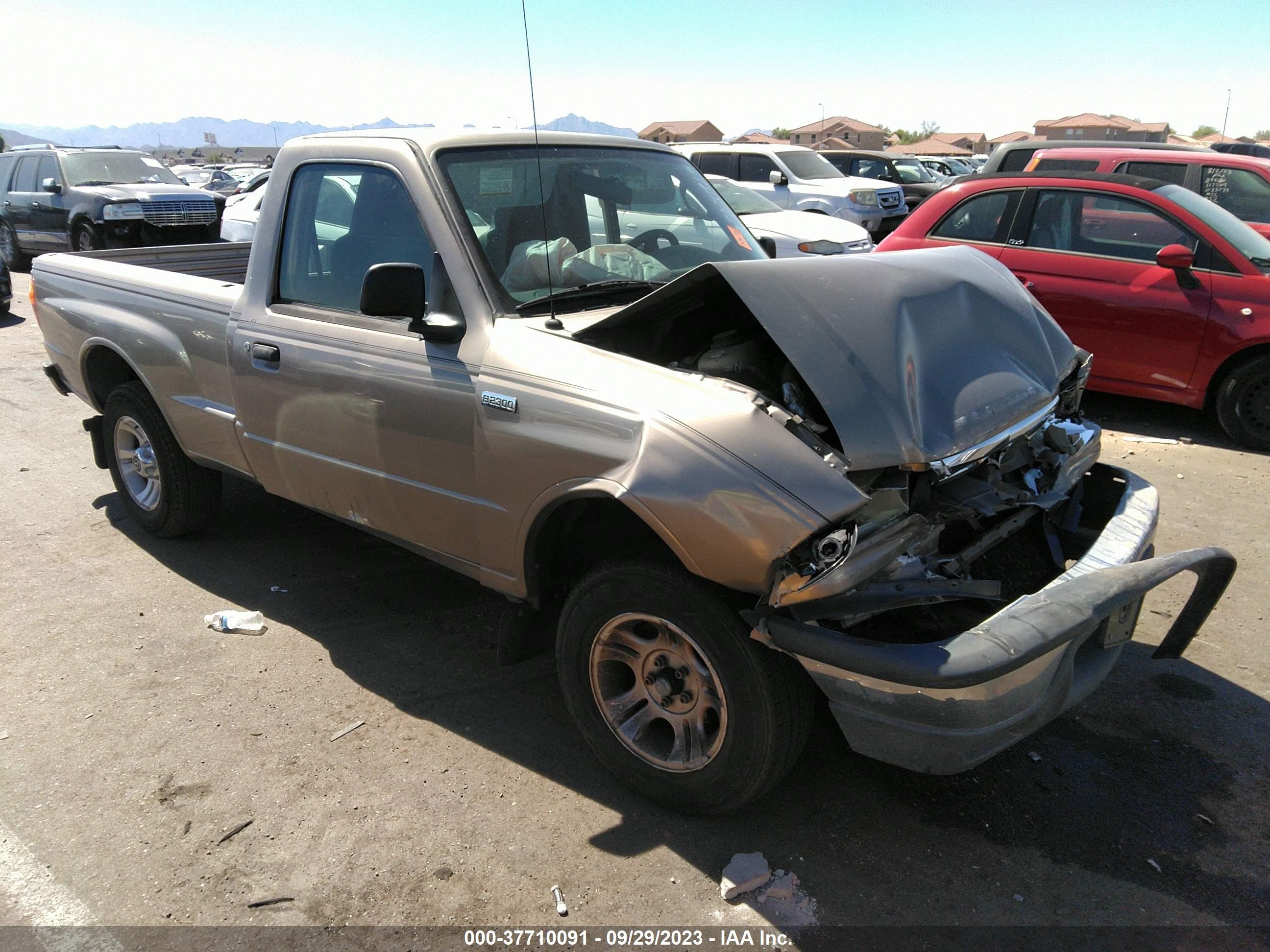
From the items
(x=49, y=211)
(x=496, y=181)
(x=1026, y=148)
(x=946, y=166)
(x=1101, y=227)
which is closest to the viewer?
(x=496, y=181)

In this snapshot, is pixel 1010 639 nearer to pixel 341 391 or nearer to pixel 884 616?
pixel 884 616

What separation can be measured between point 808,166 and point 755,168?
142 cm

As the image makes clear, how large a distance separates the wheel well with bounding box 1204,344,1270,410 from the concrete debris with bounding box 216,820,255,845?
671 centimetres

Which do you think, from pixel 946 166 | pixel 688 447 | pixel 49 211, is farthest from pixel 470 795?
pixel 946 166

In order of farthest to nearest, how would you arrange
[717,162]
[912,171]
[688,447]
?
[912,171], [717,162], [688,447]

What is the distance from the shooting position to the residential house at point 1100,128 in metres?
32.1

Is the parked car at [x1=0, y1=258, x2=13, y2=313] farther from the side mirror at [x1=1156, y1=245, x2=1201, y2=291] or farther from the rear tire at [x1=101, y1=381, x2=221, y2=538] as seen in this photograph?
the side mirror at [x1=1156, y1=245, x2=1201, y2=291]

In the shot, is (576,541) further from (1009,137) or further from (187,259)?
(1009,137)

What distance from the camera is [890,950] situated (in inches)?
98.6

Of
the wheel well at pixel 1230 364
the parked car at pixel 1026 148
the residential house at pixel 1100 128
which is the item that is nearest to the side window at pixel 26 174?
the parked car at pixel 1026 148

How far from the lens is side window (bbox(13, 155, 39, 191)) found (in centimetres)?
1556

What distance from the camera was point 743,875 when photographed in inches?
109

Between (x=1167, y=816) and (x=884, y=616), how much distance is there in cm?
118

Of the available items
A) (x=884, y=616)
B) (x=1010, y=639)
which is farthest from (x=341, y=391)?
(x=1010, y=639)
